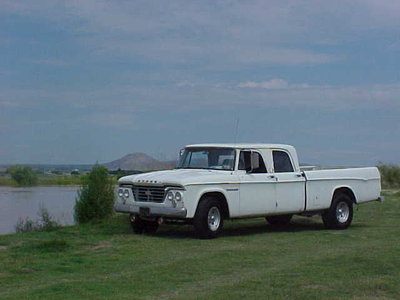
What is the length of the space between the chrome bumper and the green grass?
0.50 metres

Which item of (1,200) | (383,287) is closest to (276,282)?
(383,287)

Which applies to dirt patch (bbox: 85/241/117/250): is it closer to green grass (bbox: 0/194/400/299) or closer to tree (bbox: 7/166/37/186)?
green grass (bbox: 0/194/400/299)

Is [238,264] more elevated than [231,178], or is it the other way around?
[231,178]

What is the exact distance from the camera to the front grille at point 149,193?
14504 mm

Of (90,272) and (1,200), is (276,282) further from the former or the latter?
(1,200)

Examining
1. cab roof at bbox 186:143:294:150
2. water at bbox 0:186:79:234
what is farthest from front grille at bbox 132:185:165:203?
water at bbox 0:186:79:234

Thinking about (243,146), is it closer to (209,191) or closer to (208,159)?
(208,159)

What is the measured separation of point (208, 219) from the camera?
14555 millimetres

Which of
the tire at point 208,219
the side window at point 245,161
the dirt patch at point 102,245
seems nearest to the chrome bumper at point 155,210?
the tire at point 208,219

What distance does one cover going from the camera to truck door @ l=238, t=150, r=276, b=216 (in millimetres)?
15211

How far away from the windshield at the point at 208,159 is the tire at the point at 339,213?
2.95 metres

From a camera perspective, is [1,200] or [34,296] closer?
[34,296]

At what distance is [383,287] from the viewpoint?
9.16 m

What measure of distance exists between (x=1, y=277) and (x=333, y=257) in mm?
5029
